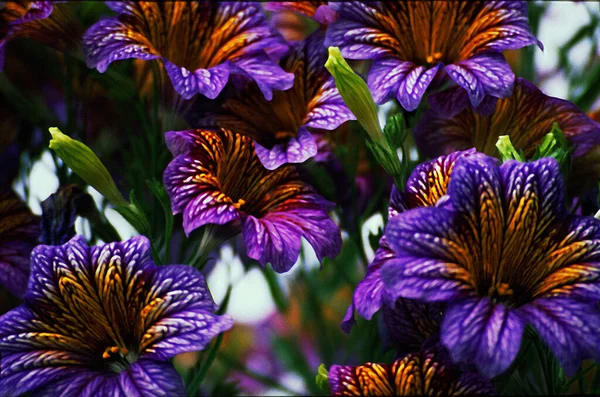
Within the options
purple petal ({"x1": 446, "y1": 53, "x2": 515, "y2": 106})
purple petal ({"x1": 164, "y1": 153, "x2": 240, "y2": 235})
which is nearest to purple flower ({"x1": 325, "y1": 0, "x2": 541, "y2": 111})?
purple petal ({"x1": 446, "y1": 53, "x2": 515, "y2": 106})

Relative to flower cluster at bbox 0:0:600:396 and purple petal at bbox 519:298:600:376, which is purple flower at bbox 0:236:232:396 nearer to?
flower cluster at bbox 0:0:600:396

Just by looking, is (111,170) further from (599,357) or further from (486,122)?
(599,357)

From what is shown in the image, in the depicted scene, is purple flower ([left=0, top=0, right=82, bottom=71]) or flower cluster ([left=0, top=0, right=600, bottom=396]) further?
purple flower ([left=0, top=0, right=82, bottom=71])

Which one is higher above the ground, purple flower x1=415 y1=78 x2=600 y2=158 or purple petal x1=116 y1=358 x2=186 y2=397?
purple flower x1=415 y1=78 x2=600 y2=158

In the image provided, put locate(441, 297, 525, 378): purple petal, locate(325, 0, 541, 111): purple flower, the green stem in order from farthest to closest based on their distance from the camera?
the green stem < locate(325, 0, 541, 111): purple flower < locate(441, 297, 525, 378): purple petal

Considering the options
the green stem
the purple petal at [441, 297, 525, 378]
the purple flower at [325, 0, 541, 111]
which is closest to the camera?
the purple petal at [441, 297, 525, 378]

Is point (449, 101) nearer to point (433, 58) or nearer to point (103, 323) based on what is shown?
point (433, 58)

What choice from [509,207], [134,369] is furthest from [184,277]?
[509,207]
